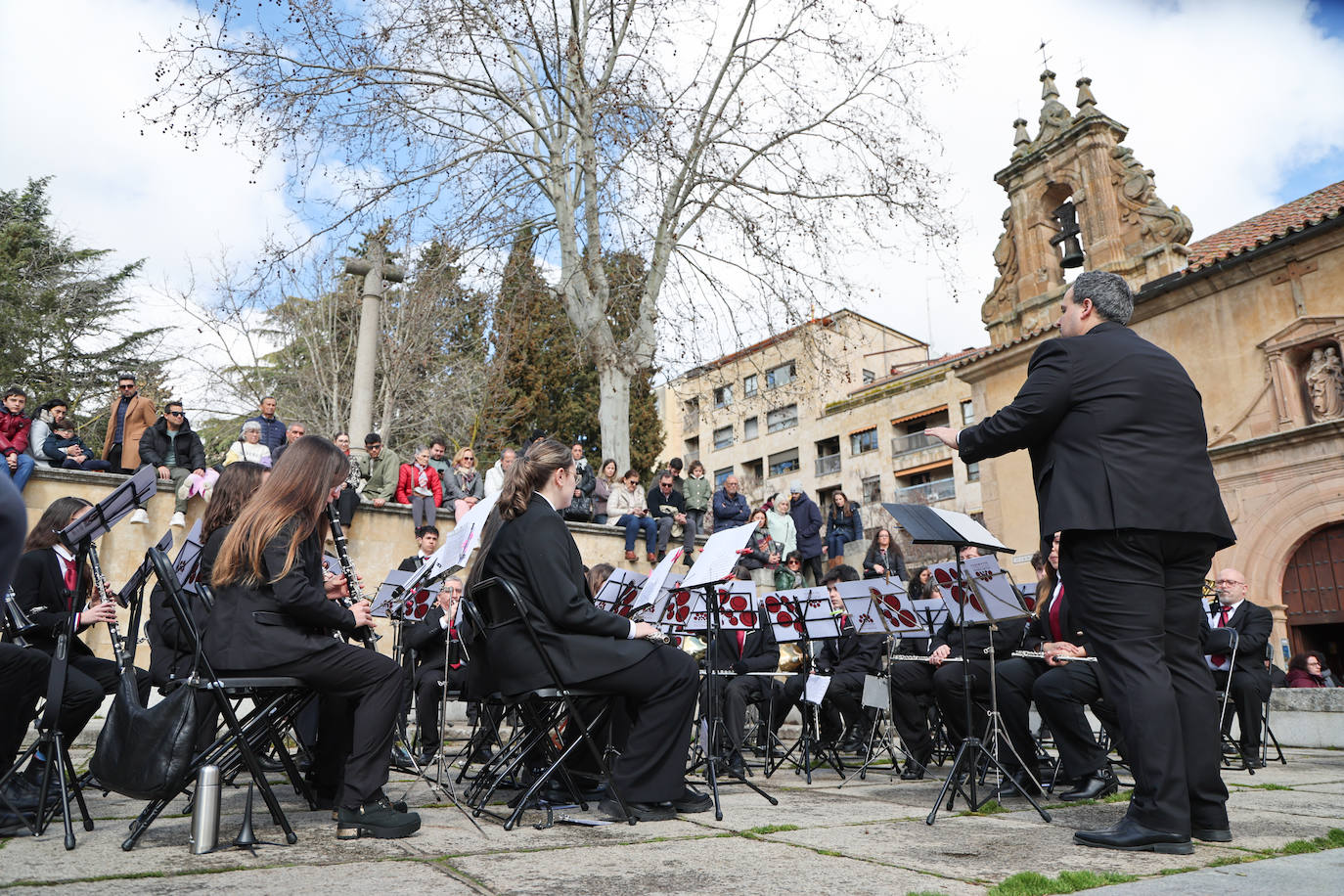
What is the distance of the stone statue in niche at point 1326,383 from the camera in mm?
17688

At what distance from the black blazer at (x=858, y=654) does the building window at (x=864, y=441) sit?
43293 millimetres

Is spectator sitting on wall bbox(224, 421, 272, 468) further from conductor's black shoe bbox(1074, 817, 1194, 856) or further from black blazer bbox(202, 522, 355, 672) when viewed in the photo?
conductor's black shoe bbox(1074, 817, 1194, 856)

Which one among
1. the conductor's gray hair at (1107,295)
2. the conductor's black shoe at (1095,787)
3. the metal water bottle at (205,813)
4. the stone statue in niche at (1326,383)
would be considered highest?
the stone statue in niche at (1326,383)

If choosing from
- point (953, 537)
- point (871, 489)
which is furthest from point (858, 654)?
point (871, 489)

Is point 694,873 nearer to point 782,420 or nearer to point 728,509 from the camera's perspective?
point 728,509

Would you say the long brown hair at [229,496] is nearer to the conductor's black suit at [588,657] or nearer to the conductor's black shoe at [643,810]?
the conductor's black suit at [588,657]

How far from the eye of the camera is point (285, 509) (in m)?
3.96

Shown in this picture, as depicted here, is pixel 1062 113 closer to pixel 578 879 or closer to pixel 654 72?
pixel 654 72

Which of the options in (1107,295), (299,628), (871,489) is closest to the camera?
(299,628)

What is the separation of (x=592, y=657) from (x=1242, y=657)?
698 cm

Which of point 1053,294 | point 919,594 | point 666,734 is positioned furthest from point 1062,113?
point 666,734

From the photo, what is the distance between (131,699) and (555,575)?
1.76 metres

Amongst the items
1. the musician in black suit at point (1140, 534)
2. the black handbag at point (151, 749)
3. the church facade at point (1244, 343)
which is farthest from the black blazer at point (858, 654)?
the church facade at point (1244, 343)

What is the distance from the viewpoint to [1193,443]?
152 inches
